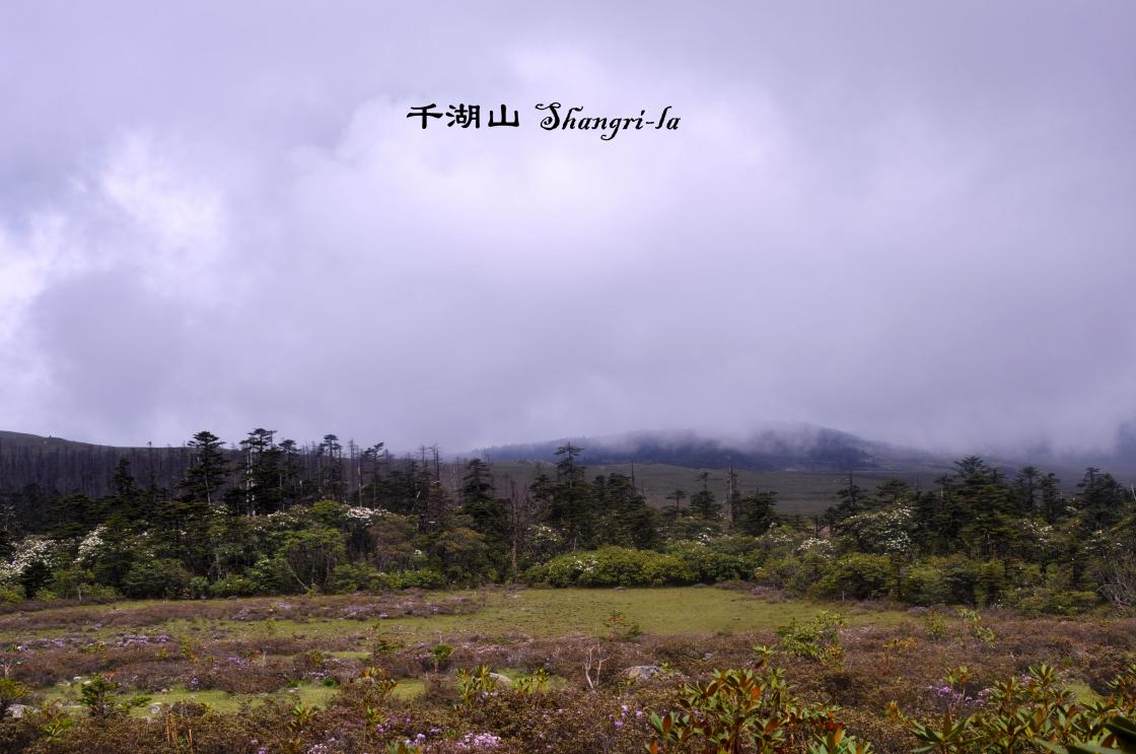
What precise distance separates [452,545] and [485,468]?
990cm

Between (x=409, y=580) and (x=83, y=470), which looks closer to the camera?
(x=409, y=580)

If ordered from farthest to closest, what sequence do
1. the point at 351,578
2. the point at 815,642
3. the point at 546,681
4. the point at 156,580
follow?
the point at 351,578, the point at 156,580, the point at 815,642, the point at 546,681

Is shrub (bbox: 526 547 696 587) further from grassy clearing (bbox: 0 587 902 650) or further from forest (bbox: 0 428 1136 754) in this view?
grassy clearing (bbox: 0 587 902 650)

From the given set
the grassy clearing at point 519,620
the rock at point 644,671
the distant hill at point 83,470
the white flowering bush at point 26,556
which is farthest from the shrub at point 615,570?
the distant hill at point 83,470

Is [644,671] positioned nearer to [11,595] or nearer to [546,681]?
[546,681]

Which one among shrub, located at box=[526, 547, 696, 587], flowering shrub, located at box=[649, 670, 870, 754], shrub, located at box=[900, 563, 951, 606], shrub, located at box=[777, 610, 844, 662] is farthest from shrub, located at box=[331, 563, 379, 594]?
flowering shrub, located at box=[649, 670, 870, 754]

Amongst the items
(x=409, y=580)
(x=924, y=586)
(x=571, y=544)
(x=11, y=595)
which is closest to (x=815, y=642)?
(x=924, y=586)

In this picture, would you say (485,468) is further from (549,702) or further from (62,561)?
(549,702)

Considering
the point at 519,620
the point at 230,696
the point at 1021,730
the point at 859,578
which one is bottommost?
the point at 519,620

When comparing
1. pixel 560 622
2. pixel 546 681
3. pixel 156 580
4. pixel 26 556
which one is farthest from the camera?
pixel 26 556

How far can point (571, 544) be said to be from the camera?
3794 cm

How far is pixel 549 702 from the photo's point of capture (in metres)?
6.48

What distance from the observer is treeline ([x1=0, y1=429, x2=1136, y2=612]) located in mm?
23141

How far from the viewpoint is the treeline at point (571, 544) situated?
2314 cm
